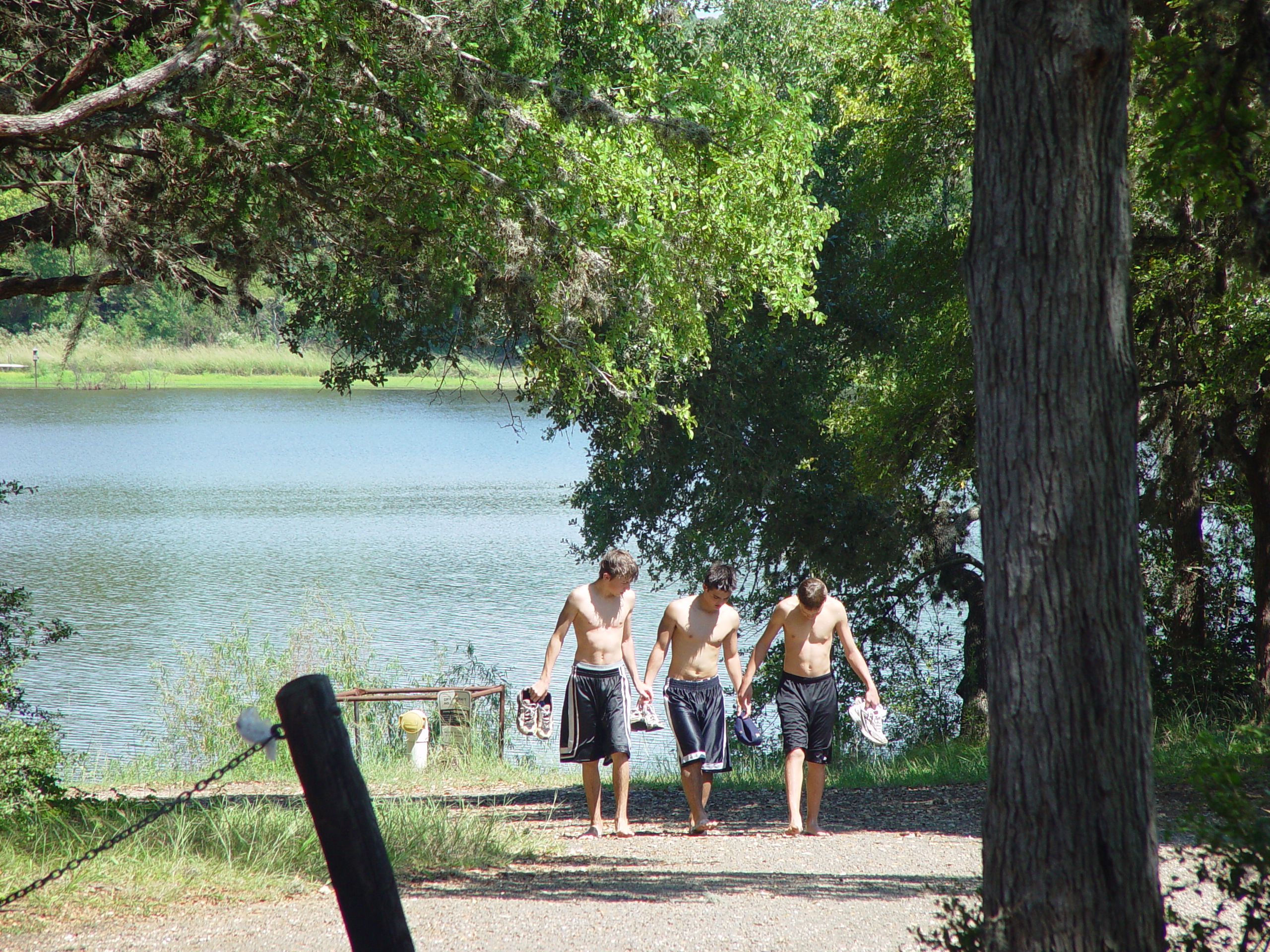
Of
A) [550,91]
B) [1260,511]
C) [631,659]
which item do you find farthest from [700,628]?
[1260,511]

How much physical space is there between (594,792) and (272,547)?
20.1 m

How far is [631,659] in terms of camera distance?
25.3 ft

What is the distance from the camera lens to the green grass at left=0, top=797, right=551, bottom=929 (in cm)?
540

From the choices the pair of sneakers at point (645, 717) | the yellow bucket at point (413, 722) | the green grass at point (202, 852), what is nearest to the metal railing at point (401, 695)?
the yellow bucket at point (413, 722)

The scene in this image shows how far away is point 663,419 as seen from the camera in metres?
14.9

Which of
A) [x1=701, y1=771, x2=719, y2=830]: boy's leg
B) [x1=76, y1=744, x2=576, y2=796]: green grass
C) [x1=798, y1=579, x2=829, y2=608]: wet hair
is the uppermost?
[x1=798, y1=579, x2=829, y2=608]: wet hair

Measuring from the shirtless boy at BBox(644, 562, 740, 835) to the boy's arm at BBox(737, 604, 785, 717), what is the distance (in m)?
0.17

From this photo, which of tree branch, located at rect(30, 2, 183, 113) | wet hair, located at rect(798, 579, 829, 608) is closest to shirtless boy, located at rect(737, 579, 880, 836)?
wet hair, located at rect(798, 579, 829, 608)

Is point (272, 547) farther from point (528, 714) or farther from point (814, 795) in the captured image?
point (814, 795)

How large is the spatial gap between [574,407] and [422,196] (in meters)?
2.37

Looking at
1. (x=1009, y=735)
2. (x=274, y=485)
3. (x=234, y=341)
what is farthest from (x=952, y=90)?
(x=234, y=341)

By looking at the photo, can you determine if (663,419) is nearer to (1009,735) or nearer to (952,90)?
(952,90)

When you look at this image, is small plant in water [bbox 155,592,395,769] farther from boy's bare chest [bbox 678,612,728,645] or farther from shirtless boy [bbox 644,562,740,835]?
boy's bare chest [bbox 678,612,728,645]

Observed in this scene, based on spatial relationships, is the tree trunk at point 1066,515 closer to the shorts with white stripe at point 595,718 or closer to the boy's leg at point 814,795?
the shorts with white stripe at point 595,718
